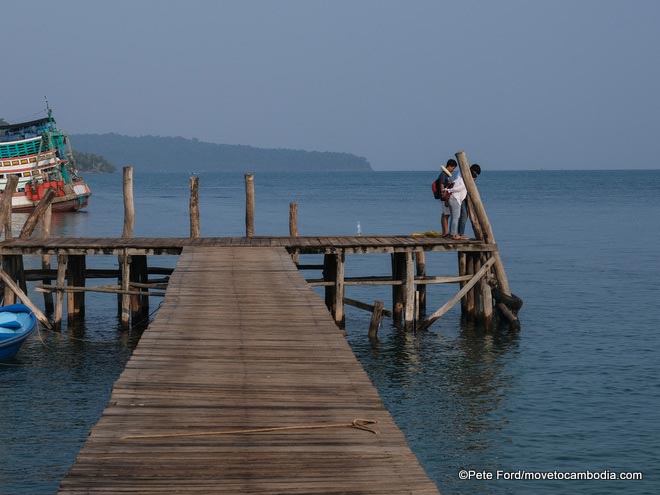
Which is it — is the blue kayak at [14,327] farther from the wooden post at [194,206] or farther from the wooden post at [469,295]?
the wooden post at [469,295]

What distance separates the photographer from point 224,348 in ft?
35.5

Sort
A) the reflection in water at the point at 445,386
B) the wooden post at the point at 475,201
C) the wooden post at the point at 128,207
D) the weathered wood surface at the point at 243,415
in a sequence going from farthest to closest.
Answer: the wooden post at the point at 128,207, the wooden post at the point at 475,201, the reflection in water at the point at 445,386, the weathered wood surface at the point at 243,415

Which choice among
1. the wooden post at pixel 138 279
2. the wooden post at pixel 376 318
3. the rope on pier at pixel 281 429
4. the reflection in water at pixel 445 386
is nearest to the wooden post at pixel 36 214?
the wooden post at pixel 138 279

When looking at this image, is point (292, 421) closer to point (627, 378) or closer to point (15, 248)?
point (627, 378)

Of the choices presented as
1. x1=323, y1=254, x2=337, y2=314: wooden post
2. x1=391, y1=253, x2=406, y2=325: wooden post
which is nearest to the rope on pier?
x1=323, y1=254, x2=337, y2=314: wooden post

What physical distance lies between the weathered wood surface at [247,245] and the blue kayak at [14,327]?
135cm

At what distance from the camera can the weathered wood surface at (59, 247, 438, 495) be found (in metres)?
6.63

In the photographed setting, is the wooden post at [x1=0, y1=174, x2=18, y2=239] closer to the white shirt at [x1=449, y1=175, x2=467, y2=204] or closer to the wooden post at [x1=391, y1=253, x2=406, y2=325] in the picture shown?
the wooden post at [x1=391, y1=253, x2=406, y2=325]

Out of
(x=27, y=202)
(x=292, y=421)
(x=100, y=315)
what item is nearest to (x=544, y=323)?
(x=100, y=315)

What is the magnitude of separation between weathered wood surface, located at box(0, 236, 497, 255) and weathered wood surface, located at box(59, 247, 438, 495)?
755cm

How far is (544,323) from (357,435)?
18.5 metres

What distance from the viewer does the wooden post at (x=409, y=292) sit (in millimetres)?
21250

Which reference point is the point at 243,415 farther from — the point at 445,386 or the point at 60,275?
the point at 60,275

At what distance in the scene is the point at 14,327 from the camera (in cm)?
1972
